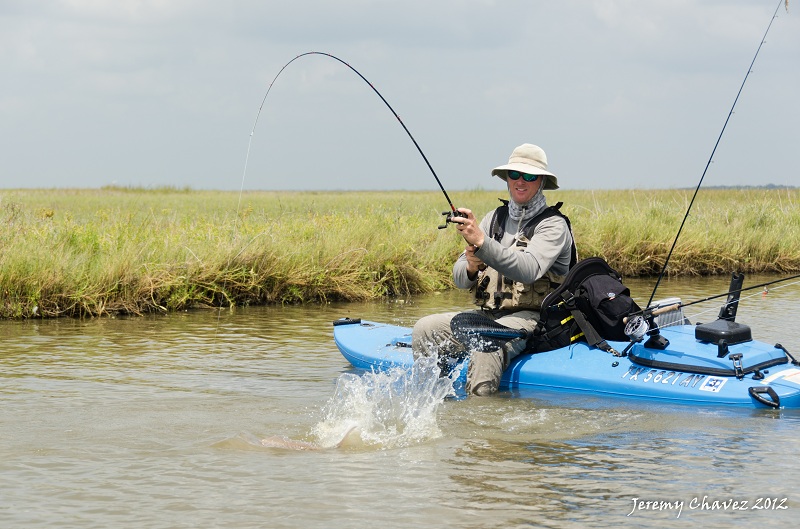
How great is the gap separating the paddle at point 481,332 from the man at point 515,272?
44mm

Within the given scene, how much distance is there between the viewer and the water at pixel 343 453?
4.24 m

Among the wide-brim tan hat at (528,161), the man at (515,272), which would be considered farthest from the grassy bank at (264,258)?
the wide-brim tan hat at (528,161)

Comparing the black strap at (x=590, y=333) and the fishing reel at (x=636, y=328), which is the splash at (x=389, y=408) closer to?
the black strap at (x=590, y=333)

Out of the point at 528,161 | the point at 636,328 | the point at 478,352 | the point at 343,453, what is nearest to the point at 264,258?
the point at 478,352

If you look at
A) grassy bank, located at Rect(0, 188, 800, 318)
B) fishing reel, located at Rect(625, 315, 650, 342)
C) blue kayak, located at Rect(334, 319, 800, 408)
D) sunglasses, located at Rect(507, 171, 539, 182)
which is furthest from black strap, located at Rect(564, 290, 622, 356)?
grassy bank, located at Rect(0, 188, 800, 318)

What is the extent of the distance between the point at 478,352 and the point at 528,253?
83 cm

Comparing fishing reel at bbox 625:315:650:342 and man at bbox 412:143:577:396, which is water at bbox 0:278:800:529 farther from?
fishing reel at bbox 625:315:650:342

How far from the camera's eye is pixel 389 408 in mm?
6219

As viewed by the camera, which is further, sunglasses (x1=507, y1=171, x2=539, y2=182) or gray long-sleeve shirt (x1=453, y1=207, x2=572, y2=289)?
sunglasses (x1=507, y1=171, x2=539, y2=182)

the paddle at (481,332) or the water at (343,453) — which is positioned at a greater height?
the paddle at (481,332)

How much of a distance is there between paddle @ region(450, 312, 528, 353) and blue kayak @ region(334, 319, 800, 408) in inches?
11.8

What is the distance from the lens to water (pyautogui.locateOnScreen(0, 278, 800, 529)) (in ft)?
13.9

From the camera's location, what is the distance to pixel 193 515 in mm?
4203

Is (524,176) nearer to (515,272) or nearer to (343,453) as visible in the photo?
(515,272)
